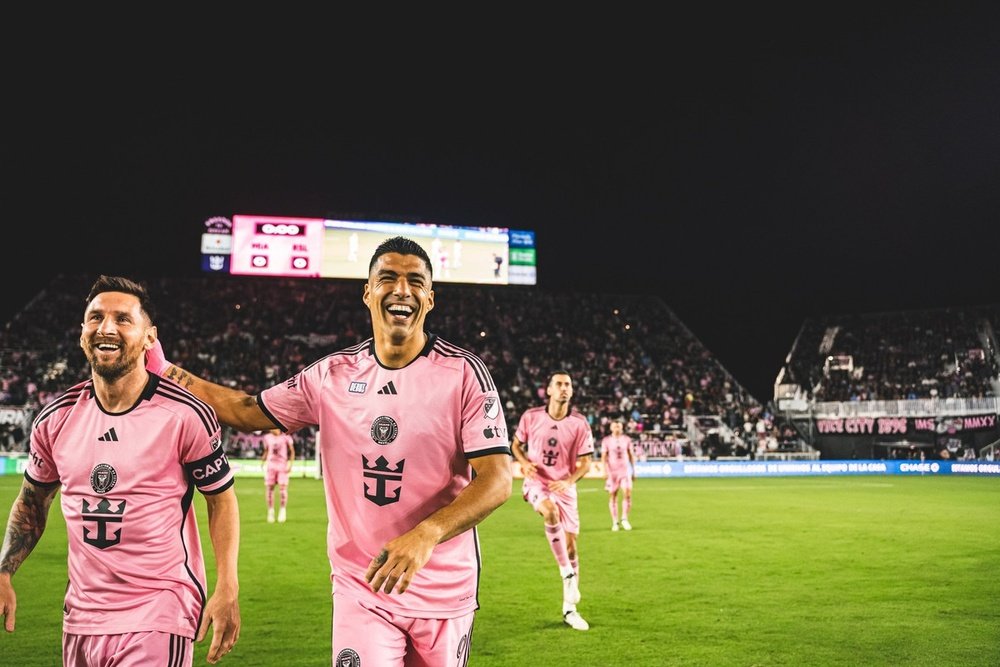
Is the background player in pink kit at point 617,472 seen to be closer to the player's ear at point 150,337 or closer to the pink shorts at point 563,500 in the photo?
the pink shorts at point 563,500

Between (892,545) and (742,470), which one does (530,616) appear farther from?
(742,470)

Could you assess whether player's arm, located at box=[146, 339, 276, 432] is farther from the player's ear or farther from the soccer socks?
the soccer socks

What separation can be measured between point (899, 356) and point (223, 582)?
5096 cm

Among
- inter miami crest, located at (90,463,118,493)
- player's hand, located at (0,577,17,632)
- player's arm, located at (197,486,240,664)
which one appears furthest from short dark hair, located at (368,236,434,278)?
player's hand, located at (0,577,17,632)

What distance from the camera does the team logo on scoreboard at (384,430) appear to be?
3.68 meters

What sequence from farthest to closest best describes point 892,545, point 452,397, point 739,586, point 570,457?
point 892,545
point 739,586
point 570,457
point 452,397

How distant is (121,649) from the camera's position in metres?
3.65

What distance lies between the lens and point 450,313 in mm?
47188

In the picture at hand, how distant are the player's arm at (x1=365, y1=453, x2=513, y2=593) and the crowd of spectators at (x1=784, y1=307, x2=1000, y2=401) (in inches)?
1790

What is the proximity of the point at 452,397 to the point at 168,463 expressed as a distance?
1455 mm

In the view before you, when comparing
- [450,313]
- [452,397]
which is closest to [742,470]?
[450,313]

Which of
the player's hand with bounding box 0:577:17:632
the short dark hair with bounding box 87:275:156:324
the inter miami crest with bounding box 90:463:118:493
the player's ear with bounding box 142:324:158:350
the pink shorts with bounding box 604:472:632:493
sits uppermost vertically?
the short dark hair with bounding box 87:275:156:324

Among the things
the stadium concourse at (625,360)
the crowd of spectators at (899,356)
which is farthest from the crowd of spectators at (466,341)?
the crowd of spectators at (899,356)

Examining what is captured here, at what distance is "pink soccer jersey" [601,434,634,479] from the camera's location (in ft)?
60.1
